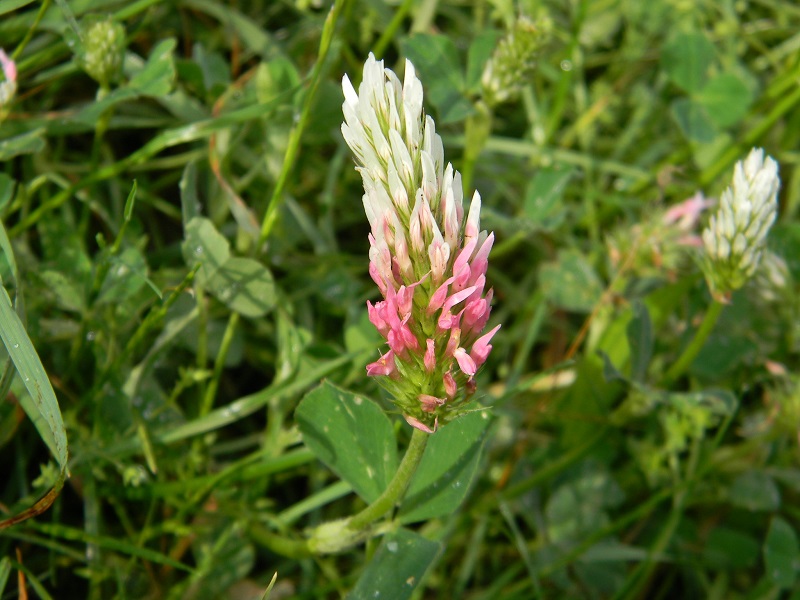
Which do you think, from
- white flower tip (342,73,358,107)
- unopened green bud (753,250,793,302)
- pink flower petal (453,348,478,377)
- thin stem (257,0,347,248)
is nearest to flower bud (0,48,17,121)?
thin stem (257,0,347,248)

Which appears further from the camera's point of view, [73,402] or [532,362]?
[532,362]

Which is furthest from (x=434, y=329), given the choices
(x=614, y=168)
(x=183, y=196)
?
(x=614, y=168)

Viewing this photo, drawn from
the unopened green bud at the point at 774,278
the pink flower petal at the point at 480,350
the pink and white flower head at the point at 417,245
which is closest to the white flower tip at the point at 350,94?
the pink and white flower head at the point at 417,245

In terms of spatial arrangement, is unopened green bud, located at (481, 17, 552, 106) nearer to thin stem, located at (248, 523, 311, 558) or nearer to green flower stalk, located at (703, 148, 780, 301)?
green flower stalk, located at (703, 148, 780, 301)

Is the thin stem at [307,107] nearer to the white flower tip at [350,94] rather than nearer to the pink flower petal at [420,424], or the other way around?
the white flower tip at [350,94]

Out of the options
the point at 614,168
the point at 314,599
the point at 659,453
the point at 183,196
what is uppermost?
the point at 183,196

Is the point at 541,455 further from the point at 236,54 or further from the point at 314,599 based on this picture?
the point at 236,54

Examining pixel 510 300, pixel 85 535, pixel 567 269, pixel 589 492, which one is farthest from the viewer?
pixel 510 300
